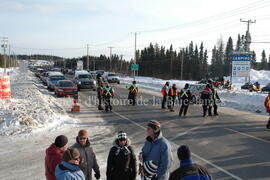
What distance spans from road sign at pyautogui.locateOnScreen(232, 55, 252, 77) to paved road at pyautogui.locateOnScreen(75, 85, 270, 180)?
17017mm

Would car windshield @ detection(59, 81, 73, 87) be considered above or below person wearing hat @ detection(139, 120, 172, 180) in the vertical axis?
above

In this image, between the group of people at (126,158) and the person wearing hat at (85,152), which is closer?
the group of people at (126,158)

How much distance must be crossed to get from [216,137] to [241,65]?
22879 mm

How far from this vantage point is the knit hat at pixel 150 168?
395 cm

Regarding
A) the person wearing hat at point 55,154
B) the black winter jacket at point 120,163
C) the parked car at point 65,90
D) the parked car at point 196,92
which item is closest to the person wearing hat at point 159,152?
the black winter jacket at point 120,163

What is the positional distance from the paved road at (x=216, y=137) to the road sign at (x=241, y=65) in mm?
17017

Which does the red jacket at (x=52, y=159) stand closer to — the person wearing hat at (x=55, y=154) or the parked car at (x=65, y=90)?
the person wearing hat at (x=55, y=154)

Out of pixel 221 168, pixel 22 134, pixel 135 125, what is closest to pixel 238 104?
pixel 135 125

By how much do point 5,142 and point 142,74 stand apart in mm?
103385

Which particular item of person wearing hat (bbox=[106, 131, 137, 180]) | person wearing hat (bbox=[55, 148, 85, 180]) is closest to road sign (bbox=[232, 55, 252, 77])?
person wearing hat (bbox=[106, 131, 137, 180])

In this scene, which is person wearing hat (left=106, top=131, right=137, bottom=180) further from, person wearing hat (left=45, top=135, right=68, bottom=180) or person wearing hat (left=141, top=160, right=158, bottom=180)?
person wearing hat (left=45, top=135, right=68, bottom=180)

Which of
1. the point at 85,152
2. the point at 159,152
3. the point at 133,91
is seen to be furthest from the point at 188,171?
the point at 133,91

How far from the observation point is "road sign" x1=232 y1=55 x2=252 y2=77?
29594 millimetres

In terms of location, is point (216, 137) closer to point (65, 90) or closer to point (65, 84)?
point (65, 90)
